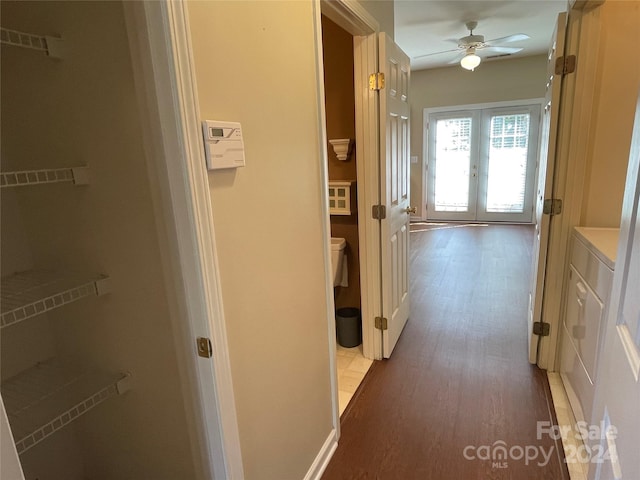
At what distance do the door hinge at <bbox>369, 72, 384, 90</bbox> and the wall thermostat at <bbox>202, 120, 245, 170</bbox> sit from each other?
131 cm

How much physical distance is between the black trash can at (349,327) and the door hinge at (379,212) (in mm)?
791

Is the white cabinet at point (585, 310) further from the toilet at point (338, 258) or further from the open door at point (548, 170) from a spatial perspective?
the toilet at point (338, 258)

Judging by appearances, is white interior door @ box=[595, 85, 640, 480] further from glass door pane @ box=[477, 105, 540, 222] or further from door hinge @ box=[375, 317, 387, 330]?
glass door pane @ box=[477, 105, 540, 222]

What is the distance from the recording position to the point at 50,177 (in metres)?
1.05

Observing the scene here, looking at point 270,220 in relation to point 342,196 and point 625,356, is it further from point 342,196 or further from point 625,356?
point 342,196

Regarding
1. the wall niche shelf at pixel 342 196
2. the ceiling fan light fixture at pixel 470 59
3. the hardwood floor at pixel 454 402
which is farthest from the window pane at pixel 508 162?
the wall niche shelf at pixel 342 196

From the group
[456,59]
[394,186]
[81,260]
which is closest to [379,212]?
[394,186]

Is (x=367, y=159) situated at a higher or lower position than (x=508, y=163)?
higher

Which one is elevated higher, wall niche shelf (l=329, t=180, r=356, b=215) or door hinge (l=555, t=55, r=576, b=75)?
door hinge (l=555, t=55, r=576, b=75)

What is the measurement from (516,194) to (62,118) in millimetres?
6575

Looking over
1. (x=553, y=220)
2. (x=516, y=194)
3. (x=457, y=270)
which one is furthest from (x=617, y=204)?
(x=516, y=194)

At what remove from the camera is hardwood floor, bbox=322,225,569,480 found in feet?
5.59

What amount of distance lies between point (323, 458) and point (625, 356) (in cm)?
134

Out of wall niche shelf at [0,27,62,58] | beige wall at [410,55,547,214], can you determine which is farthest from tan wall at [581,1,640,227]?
beige wall at [410,55,547,214]
